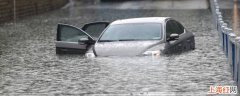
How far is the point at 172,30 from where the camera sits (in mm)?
18922

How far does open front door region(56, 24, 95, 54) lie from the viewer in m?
19.0

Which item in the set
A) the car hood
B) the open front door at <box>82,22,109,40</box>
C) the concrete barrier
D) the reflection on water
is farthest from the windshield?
the concrete barrier

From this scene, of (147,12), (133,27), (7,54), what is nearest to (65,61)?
(133,27)

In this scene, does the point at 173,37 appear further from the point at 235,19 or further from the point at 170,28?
the point at 235,19

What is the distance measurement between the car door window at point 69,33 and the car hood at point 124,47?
2.24m

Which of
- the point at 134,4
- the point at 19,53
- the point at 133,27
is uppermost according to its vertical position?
the point at 133,27

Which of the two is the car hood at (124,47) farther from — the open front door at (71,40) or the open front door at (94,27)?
the open front door at (94,27)

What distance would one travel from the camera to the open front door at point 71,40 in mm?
19031

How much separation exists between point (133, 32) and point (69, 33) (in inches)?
92.4

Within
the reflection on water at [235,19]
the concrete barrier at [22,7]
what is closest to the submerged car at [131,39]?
the reflection on water at [235,19]

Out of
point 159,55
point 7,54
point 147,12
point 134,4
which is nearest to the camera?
point 159,55

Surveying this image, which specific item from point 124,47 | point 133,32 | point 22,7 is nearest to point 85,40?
point 133,32

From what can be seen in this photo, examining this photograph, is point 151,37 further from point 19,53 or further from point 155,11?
point 155,11

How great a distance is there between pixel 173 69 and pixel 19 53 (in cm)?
736
